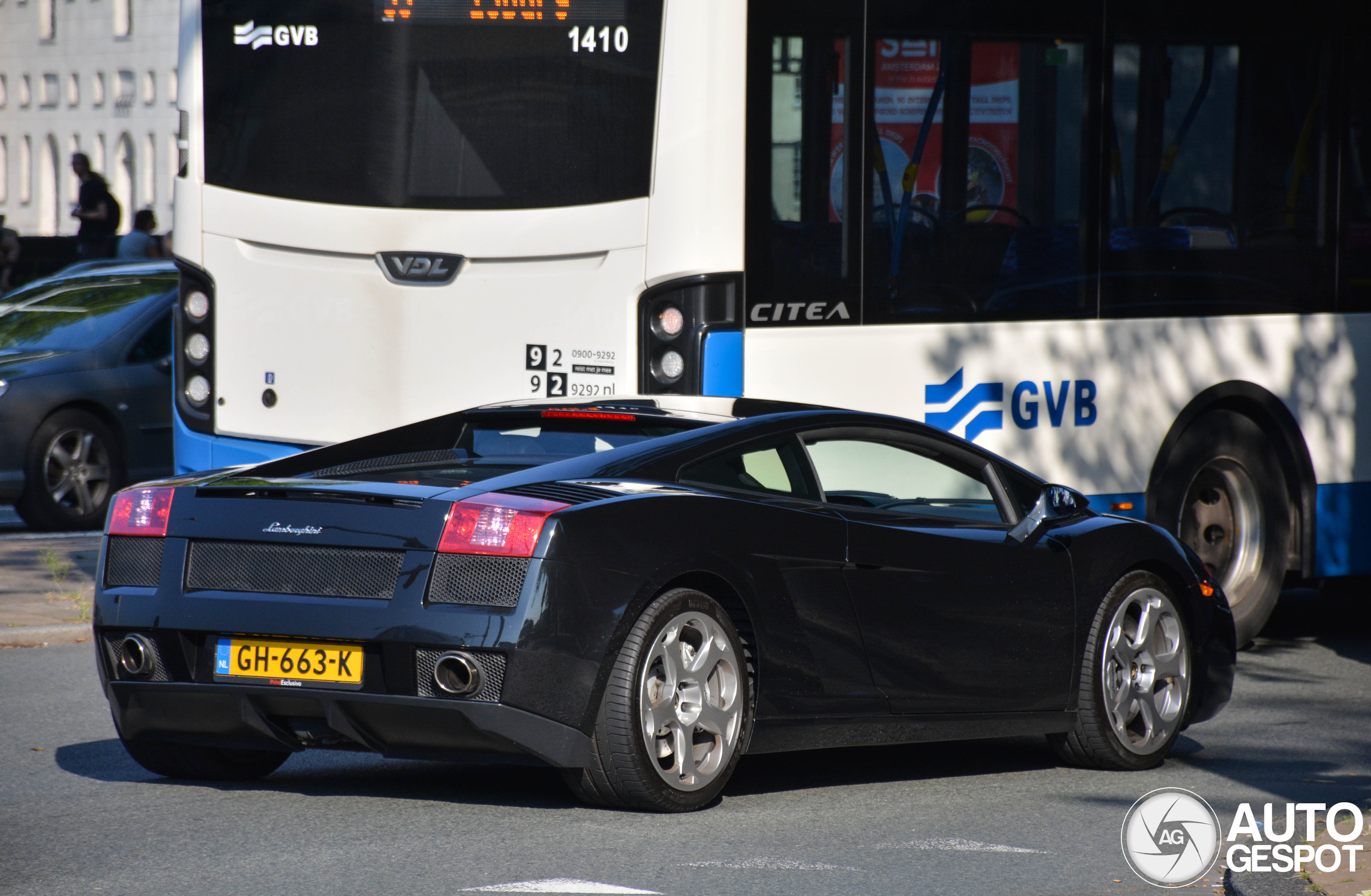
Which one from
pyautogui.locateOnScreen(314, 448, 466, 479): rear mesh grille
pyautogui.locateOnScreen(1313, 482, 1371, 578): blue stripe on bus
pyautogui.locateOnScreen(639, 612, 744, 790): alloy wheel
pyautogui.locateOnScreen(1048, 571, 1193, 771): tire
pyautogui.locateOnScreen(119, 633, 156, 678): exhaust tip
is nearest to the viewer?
pyautogui.locateOnScreen(639, 612, 744, 790): alloy wheel

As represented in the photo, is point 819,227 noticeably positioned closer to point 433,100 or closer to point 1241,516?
point 433,100

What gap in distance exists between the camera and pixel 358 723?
5.74 m

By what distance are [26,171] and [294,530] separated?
74.1 metres

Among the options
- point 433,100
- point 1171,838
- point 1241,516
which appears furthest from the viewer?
point 1241,516

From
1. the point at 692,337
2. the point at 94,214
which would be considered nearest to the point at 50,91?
the point at 94,214

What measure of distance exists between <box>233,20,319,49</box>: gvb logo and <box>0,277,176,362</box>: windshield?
560cm

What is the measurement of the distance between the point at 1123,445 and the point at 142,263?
9.09m

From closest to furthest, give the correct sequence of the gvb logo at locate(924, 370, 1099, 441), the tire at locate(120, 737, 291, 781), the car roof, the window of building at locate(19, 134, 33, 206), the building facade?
the tire at locate(120, 737, 291, 781) < the car roof < the gvb logo at locate(924, 370, 1099, 441) < the building facade < the window of building at locate(19, 134, 33, 206)

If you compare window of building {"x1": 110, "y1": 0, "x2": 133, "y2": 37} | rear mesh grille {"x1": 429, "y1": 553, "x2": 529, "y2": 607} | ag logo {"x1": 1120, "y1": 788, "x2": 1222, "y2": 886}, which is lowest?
ag logo {"x1": 1120, "y1": 788, "x2": 1222, "y2": 886}

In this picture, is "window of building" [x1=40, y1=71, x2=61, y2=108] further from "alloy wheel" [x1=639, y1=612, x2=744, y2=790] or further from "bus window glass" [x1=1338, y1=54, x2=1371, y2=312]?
"alloy wheel" [x1=639, y1=612, x2=744, y2=790]

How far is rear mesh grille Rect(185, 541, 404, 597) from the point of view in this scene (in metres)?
5.71

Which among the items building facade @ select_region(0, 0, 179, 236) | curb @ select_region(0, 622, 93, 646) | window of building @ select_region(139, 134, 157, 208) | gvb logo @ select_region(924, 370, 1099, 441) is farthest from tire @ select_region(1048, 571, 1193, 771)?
window of building @ select_region(139, 134, 157, 208)

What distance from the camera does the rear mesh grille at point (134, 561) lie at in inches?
239

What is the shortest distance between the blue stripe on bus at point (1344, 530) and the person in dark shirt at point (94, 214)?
658 inches
